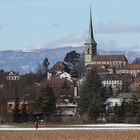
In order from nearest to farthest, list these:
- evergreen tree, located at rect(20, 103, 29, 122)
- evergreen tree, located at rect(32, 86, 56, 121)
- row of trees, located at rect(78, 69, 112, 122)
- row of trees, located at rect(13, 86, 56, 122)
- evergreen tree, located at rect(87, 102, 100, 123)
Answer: evergreen tree, located at rect(87, 102, 100, 123) < evergreen tree, located at rect(20, 103, 29, 122) < row of trees, located at rect(13, 86, 56, 122) < evergreen tree, located at rect(32, 86, 56, 121) < row of trees, located at rect(78, 69, 112, 122)

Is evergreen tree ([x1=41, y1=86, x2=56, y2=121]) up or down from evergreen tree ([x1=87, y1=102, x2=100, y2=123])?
up

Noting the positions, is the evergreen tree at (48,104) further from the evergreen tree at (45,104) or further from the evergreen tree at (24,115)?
the evergreen tree at (24,115)

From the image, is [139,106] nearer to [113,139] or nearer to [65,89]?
[113,139]

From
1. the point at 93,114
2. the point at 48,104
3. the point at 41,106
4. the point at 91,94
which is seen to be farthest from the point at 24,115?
the point at 91,94

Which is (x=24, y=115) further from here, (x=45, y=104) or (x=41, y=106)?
(x=45, y=104)

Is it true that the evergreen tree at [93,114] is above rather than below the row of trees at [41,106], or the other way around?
below

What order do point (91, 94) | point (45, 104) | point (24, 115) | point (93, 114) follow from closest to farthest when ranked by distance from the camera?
point (93, 114) → point (24, 115) → point (45, 104) → point (91, 94)

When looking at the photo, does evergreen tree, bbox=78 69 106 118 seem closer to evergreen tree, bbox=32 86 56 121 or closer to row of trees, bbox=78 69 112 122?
row of trees, bbox=78 69 112 122

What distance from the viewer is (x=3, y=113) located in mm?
85812

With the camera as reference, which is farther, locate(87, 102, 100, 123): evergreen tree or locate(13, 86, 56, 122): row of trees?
locate(13, 86, 56, 122): row of trees

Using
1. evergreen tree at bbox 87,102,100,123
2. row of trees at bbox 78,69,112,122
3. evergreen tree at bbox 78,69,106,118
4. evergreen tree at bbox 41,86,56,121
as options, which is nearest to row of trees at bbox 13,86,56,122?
evergreen tree at bbox 41,86,56,121

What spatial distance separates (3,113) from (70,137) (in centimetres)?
4992

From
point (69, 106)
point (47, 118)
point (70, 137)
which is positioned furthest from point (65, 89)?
point (70, 137)

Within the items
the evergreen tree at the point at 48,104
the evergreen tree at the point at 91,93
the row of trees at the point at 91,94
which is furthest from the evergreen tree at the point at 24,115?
the evergreen tree at the point at 91,93
